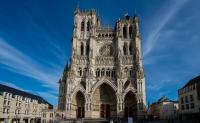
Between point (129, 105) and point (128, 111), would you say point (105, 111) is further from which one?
point (129, 105)

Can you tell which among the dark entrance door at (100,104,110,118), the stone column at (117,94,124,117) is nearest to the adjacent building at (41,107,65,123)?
the dark entrance door at (100,104,110,118)

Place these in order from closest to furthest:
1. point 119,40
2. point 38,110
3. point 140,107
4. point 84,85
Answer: point 140,107 < point 84,85 < point 119,40 < point 38,110

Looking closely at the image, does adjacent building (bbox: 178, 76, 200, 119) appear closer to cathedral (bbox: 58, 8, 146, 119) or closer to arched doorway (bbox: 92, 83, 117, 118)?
cathedral (bbox: 58, 8, 146, 119)

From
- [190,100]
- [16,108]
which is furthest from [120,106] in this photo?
[16,108]

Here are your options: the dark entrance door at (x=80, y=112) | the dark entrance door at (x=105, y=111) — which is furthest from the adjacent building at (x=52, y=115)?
the dark entrance door at (x=105, y=111)

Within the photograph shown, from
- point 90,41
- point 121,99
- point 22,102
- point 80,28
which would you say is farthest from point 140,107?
point 22,102

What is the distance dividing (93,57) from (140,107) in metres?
15.1

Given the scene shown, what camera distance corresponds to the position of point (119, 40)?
50.2m

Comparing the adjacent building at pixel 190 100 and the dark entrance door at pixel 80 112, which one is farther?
the dark entrance door at pixel 80 112

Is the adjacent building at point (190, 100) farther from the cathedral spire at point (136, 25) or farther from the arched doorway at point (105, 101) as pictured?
the cathedral spire at point (136, 25)

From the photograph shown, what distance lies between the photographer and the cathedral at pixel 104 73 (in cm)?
4459

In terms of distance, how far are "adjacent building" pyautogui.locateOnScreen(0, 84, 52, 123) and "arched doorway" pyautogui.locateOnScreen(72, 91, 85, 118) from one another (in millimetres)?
15364

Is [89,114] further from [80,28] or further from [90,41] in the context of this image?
[80,28]

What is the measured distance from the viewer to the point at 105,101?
47.5 metres
